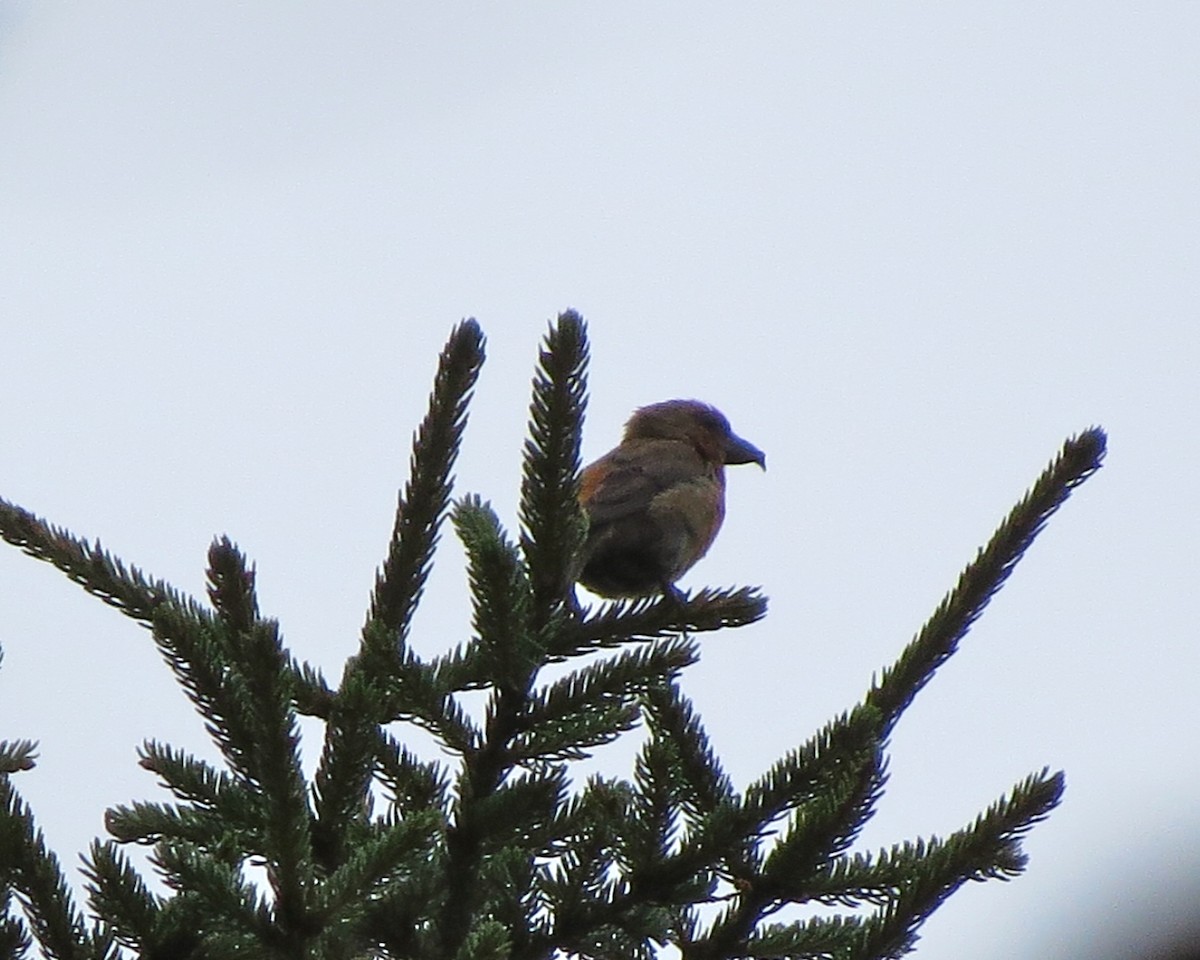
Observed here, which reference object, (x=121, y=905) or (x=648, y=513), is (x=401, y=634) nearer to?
(x=121, y=905)

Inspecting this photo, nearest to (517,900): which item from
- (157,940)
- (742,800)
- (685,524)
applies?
(742,800)

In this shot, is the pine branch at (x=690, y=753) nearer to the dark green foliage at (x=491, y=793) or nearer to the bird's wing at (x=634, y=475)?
the dark green foliage at (x=491, y=793)

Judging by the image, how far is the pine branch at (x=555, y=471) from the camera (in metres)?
1.97

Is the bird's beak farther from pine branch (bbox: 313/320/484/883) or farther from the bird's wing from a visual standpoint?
pine branch (bbox: 313/320/484/883)

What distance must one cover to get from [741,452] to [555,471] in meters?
4.22

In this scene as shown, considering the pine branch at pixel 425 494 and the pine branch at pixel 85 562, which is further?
the pine branch at pixel 85 562

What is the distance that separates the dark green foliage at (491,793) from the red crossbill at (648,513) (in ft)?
6.59

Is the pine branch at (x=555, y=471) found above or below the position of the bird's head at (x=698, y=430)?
below

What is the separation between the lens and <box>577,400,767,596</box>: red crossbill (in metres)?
4.64

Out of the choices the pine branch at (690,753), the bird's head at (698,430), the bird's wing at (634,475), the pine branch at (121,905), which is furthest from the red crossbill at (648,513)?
the pine branch at (121,905)

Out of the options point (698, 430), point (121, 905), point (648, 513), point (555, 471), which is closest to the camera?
point (121, 905)

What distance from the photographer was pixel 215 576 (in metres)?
1.76

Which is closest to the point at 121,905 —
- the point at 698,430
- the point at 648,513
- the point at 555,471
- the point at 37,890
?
the point at 37,890

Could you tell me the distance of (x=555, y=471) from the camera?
1988 millimetres
